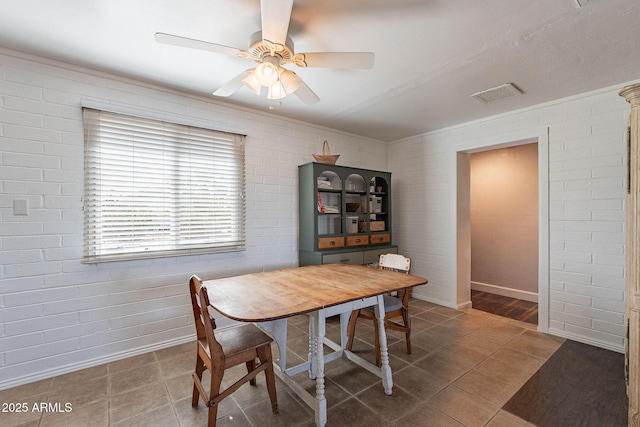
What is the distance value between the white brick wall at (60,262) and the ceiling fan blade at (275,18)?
1649mm

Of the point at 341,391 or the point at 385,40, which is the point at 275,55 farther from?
the point at 341,391

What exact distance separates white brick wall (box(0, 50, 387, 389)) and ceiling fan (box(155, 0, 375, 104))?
4.50ft

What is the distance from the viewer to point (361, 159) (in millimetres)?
4344

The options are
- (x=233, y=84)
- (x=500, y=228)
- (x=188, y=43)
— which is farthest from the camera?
(x=500, y=228)

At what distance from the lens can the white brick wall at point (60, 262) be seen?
2.08 meters

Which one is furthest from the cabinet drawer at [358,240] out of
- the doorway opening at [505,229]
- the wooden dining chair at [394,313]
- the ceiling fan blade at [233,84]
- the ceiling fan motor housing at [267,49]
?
the ceiling fan motor housing at [267,49]

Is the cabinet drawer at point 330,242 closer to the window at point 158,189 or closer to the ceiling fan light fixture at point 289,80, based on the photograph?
the window at point 158,189

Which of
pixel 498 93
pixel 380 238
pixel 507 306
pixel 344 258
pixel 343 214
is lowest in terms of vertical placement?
pixel 507 306

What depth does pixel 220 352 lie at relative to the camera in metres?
1.57

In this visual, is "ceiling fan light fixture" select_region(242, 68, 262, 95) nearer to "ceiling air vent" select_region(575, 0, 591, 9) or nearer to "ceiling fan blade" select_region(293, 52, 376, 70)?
"ceiling fan blade" select_region(293, 52, 376, 70)

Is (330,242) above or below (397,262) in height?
above

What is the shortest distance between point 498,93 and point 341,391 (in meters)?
2.93

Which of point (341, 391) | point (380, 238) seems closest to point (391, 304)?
point (341, 391)

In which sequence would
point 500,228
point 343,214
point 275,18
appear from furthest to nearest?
point 500,228, point 343,214, point 275,18
